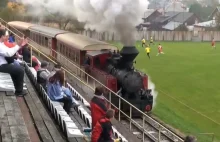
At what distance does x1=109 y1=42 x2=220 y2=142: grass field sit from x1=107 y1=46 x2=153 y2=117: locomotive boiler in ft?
4.75

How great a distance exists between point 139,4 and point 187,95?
6.55 metres

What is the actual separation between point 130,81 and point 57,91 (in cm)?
699

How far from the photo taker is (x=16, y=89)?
32.4 feet

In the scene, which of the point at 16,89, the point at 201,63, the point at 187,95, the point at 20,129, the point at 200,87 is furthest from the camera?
the point at 201,63

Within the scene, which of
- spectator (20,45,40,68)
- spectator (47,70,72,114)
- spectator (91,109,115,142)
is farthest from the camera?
spectator (20,45,40,68)

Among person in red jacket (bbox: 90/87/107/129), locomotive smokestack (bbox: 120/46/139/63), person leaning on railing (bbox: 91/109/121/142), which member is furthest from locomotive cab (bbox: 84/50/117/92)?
person leaning on railing (bbox: 91/109/121/142)

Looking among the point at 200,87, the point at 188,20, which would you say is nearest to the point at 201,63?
the point at 200,87

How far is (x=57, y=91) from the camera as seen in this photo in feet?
30.1

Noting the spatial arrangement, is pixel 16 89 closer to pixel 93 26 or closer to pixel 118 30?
pixel 118 30

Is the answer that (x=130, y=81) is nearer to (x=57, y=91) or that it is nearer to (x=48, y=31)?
(x=57, y=91)

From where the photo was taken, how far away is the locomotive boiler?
15992 mm

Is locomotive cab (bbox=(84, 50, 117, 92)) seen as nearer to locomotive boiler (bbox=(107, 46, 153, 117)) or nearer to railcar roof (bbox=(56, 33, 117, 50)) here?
railcar roof (bbox=(56, 33, 117, 50))

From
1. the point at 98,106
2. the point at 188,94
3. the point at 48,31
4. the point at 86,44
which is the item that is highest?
the point at 48,31

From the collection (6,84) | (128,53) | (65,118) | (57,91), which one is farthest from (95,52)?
(65,118)
